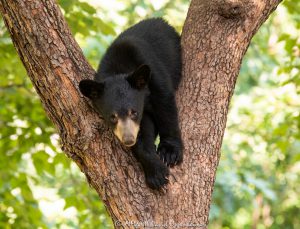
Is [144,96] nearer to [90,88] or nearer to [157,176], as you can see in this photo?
[90,88]

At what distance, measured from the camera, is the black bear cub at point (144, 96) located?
376cm

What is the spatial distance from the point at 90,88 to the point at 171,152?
77 cm

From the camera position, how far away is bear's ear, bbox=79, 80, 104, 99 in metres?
3.68

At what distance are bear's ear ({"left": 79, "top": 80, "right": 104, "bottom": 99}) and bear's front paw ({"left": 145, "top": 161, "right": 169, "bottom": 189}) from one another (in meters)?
0.68

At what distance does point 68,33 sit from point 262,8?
5.47 feet

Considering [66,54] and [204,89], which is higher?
[204,89]

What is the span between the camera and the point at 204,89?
4.14 m

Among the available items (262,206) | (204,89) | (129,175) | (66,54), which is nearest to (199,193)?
(129,175)

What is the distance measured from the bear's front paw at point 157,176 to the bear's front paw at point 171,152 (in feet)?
0.44

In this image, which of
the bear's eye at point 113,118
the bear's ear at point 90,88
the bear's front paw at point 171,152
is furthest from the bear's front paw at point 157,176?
the bear's ear at point 90,88

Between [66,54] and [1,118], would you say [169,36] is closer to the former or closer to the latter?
[66,54]

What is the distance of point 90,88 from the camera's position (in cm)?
385

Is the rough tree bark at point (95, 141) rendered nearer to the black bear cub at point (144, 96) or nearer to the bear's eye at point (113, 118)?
the black bear cub at point (144, 96)

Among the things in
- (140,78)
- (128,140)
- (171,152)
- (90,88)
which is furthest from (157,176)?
(140,78)
